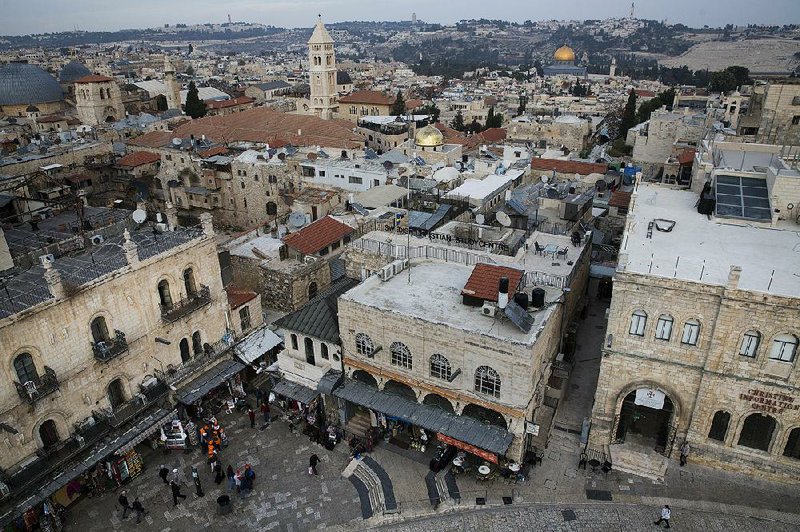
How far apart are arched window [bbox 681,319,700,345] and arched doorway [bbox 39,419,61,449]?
26.3 metres

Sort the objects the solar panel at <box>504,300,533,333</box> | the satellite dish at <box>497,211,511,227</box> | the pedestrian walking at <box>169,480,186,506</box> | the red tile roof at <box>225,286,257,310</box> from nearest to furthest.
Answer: the solar panel at <box>504,300,533,333</box> → the pedestrian walking at <box>169,480,186,506</box> → the red tile roof at <box>225,286,257,310</box> → the satellite dish at <box>497,211,511,227</box>

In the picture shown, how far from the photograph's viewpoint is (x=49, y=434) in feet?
73.8

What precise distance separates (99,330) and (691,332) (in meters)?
25.2

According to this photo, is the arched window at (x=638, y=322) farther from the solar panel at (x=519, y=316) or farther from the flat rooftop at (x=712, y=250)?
the solar panel at (x=519, y=316)

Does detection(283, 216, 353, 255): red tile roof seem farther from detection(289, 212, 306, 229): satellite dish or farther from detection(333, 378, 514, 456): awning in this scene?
detection(333, 378, 514, 456): awning

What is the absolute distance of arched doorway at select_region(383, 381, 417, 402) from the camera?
24.9m

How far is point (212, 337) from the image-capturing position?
29547 mm

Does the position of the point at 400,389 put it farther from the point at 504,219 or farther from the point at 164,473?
the point at 504,219

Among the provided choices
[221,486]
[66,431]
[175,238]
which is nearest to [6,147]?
[175,238]

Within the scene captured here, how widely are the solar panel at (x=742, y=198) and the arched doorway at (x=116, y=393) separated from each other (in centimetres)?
3145

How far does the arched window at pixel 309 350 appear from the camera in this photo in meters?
27.8

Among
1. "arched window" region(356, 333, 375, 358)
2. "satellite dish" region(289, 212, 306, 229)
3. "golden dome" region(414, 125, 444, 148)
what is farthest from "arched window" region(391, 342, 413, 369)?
"golden dome" region(414, 125, 444, 148)

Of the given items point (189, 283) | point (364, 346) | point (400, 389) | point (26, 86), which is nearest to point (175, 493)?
point (189, 283)

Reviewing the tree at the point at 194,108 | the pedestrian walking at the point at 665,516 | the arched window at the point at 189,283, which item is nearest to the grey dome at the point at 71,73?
the tree at the point at 194,108
